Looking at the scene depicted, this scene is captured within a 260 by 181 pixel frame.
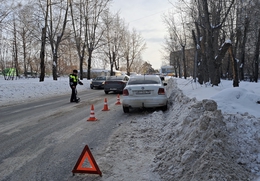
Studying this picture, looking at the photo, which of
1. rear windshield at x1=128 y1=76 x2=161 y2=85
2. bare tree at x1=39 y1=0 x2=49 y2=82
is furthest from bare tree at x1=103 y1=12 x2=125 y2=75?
rear windshield at x1=128 y1=76 x2=161 y2=85

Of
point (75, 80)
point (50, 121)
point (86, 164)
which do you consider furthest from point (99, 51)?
point (86, 164)

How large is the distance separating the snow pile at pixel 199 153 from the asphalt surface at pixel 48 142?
72 cm

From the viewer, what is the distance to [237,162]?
136 inches

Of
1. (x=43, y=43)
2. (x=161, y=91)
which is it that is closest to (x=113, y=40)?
(x=43, y=43)

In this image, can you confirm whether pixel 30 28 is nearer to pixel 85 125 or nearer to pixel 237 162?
pixel 85 125

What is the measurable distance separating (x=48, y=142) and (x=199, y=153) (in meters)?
3.64

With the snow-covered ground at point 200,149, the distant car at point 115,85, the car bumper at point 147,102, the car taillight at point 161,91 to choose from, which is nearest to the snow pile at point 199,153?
the snow-covered ground at point 200,149

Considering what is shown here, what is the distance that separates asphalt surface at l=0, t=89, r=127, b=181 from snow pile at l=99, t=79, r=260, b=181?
0.72 metres

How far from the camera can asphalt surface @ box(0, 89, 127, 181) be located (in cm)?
404

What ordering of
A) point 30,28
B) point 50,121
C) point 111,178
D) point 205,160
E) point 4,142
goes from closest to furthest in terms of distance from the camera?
point 205,160, point 111,178, point 4,142, point 50,121, point 30,28

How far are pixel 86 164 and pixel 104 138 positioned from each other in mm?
1710

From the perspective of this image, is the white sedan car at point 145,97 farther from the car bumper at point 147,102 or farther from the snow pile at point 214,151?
the snow pile at point 214,151

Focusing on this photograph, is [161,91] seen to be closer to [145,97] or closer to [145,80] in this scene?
[145,97]

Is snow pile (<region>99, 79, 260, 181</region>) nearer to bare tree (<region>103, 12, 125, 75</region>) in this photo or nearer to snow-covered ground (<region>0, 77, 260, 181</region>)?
snow-covered ground (<region>0, 77, 260, 181</region>)
